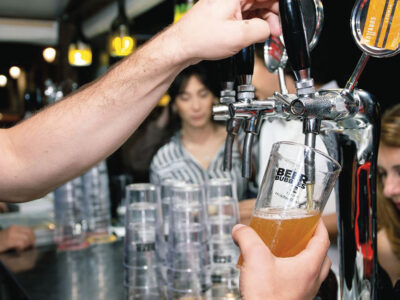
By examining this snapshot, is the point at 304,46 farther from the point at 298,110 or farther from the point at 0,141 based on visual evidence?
the point at 0,141

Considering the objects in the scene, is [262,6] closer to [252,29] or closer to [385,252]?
[252,29]

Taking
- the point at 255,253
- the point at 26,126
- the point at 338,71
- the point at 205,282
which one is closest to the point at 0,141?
the point at 26,126

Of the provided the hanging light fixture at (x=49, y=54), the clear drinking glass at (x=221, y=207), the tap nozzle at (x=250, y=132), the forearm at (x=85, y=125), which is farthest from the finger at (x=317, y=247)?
the hanging light fixture at (x=49, y=54)

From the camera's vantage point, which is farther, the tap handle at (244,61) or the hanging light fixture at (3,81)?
the hanging light fixture at (3,81)

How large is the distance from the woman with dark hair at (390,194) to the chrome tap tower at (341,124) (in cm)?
85

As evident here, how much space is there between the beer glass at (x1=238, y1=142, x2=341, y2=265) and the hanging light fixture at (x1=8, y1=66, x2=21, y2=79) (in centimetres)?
705

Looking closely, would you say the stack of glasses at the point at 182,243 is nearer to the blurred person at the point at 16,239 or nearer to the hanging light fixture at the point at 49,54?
the blurred person at the point at 16,239

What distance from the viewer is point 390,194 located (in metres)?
1.82

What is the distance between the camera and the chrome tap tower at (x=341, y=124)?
0.76 meters

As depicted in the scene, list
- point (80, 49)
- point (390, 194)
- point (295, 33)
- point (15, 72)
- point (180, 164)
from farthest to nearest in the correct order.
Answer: point (15, 72)
point (80, 49)
point (180, 164)
point (390, 194)
point (295, 33)

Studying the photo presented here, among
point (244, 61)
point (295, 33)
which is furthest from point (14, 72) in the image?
point (295, 33)

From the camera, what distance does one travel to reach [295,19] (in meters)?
0.74

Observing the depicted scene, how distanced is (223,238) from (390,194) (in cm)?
84

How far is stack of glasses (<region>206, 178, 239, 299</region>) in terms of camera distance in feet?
4.17
